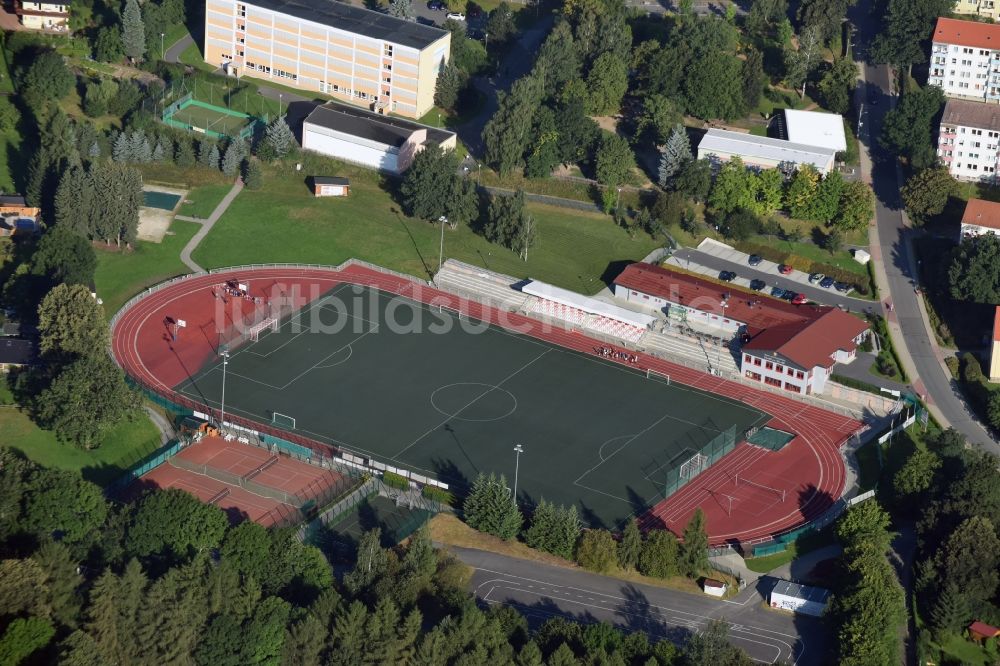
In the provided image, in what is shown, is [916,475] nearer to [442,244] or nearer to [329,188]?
[442,244]

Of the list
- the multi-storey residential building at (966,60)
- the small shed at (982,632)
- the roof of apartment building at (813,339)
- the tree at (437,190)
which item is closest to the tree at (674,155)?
the tree at (437,190)

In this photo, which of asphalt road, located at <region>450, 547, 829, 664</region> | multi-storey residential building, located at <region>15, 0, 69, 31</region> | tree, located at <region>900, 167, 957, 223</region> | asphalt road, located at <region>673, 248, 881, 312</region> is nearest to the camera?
asphalt road, located at <region>450, 547, 829, 664</region>

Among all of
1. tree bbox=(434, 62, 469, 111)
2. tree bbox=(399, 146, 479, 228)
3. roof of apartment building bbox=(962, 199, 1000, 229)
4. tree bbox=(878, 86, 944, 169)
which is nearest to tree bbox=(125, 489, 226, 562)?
tree bbox=(399, 146, 479, 228)

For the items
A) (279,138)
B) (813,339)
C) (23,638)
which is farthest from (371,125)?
(23,638)

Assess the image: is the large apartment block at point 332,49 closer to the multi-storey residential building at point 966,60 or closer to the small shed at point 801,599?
the multi-storey residential building at point 966,60

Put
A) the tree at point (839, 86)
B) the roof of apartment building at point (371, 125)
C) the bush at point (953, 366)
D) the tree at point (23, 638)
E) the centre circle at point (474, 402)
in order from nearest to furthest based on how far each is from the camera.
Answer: the tree at point (23, 638)
the centre circle at point (474, 402)
the bush at point (953, 366)
the roof of apartment building at point (371, 125)
the tree at point (839, 86)

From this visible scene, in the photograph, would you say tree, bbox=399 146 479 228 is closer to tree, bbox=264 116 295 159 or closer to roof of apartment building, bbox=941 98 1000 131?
tree, bbox=264 116 295 159
